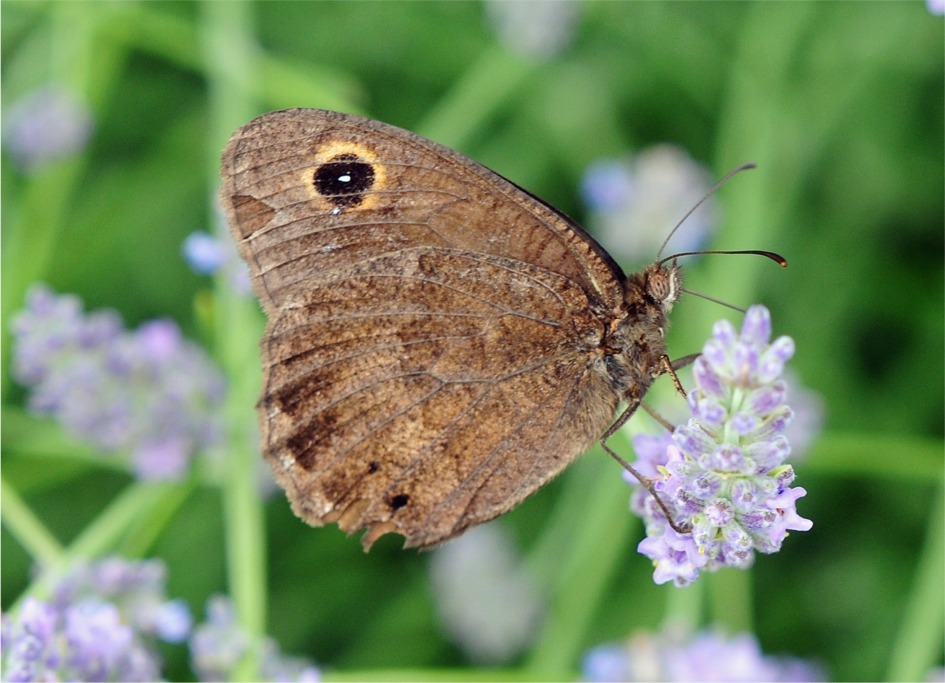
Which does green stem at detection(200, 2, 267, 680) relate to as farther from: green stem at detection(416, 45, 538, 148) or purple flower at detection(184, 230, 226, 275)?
green stem at detection(416, 45, 538, 148)

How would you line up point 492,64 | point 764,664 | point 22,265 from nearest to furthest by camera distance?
point 764,664 < point 22,265 < point 492,64

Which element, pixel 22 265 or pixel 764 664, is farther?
pixel 22 265

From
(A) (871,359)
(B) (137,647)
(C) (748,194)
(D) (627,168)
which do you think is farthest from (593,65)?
(B) (137,647)

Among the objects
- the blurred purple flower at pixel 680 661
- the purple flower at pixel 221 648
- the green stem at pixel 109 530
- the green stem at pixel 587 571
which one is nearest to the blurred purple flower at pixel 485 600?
the green stem at pixel 587 571

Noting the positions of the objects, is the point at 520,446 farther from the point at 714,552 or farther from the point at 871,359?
the point at 871,359

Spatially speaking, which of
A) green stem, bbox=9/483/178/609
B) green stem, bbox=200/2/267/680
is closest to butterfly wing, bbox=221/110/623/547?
green stem, bbox=200/2/267/680
